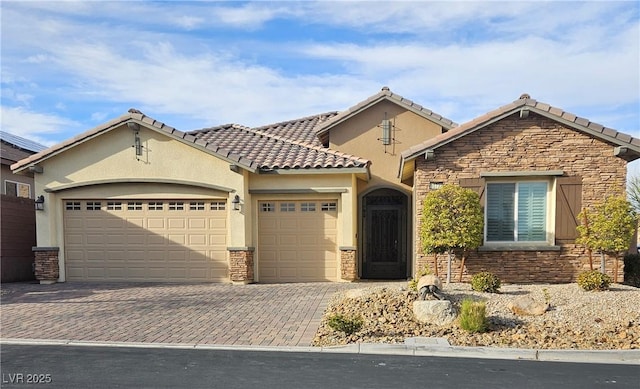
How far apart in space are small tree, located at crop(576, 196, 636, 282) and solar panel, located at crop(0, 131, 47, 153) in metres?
21.3

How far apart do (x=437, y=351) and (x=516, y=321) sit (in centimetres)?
195

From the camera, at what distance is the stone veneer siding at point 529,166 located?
1020cm

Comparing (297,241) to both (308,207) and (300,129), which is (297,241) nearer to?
(308,207)

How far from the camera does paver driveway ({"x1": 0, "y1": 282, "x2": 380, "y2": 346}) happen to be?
684 cm

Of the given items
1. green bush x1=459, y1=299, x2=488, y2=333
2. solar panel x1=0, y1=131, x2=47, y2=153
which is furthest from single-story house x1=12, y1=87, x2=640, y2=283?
solar panel x1=0, y1=131, x2=47, y2=153

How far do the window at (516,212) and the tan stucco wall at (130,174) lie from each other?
6.77 m

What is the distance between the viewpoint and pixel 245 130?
49.8 ft

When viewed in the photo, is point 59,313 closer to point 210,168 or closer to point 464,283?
point 210,168

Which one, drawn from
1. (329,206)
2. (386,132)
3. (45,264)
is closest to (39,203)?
(45,264)

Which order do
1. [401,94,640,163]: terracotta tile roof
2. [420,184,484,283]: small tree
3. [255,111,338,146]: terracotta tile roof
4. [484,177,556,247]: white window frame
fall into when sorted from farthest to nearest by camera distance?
1. [255,111,338,146]: terracotta tile roof
2. [484,177,556,247]: white window frame
3. [401,94,640,163]: terracotta tile roof
4. [420,184,484,283]: small tree

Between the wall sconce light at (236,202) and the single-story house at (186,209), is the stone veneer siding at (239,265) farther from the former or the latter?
the wall sconce light at (236,202)

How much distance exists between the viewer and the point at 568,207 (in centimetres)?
1019

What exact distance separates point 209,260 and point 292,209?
9.39 feet

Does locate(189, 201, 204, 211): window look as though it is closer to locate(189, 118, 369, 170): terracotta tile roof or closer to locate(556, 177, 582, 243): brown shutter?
locate(189, 118, 369, 170): terracotta tile roof
